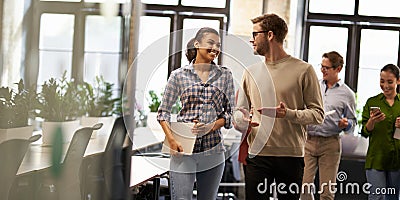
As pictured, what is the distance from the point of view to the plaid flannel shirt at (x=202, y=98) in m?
3.26

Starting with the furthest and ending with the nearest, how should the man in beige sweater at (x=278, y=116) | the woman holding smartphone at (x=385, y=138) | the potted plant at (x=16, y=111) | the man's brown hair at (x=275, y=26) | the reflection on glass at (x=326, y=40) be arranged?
the reflection on glass at (x=326, y=40) < the woman holding smartphone at (x=385, y=138) < the man's brown hair at (x=275, y=26) < the man in beige sweater at (x=278, y=116) < the potted plant at (x=16, y=111)

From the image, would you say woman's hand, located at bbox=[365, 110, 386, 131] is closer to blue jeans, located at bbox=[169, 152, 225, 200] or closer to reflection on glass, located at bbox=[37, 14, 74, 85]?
blue jeans, located at bbox=[169, 152, 225, 200]

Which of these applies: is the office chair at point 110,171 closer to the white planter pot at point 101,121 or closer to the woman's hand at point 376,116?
the white planter pot at point 101,121

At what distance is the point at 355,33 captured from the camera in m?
7.44

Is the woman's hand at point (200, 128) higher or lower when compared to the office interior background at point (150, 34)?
lower

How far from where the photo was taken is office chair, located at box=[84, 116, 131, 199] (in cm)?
114

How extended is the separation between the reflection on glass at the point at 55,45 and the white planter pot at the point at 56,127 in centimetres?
7

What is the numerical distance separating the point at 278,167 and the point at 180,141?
0.49 meters

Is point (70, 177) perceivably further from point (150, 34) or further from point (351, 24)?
point (351, 24)

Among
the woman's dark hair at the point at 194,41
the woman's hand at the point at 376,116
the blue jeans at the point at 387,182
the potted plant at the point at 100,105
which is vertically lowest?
the blue jeans at the point at 387,182

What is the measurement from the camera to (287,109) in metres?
3.15

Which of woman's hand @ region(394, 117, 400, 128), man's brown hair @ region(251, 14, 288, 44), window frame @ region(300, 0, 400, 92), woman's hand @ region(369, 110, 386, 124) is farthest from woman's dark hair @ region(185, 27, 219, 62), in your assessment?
window frame @ region(300, 0, 400, 92)

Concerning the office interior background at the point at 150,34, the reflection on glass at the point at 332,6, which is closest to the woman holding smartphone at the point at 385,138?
the office interior background at the point at 150,34

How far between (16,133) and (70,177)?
0.38 ft
